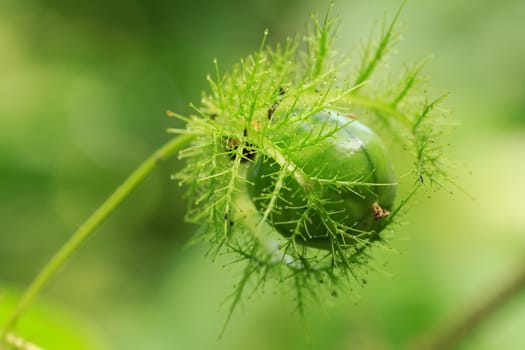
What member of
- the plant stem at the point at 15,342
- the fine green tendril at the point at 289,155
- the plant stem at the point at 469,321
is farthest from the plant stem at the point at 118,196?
the plant stem at the point at 469,321

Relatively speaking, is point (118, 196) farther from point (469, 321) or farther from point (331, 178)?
point (469, 321)

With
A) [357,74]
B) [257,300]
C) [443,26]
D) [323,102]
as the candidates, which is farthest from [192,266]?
[323,102]

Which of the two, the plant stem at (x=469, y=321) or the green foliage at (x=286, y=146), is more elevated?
the green foliage at (x=286, y=146)

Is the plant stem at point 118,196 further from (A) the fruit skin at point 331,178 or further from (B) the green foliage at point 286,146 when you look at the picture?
(A) the fruit skin at point 331,178

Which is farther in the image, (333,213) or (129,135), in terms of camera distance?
(129,135)

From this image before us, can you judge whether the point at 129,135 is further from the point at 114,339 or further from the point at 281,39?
the point at 114,339

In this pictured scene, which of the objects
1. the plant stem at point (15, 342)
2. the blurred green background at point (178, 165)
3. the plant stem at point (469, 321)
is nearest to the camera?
the plant stem at point (15, 342)
